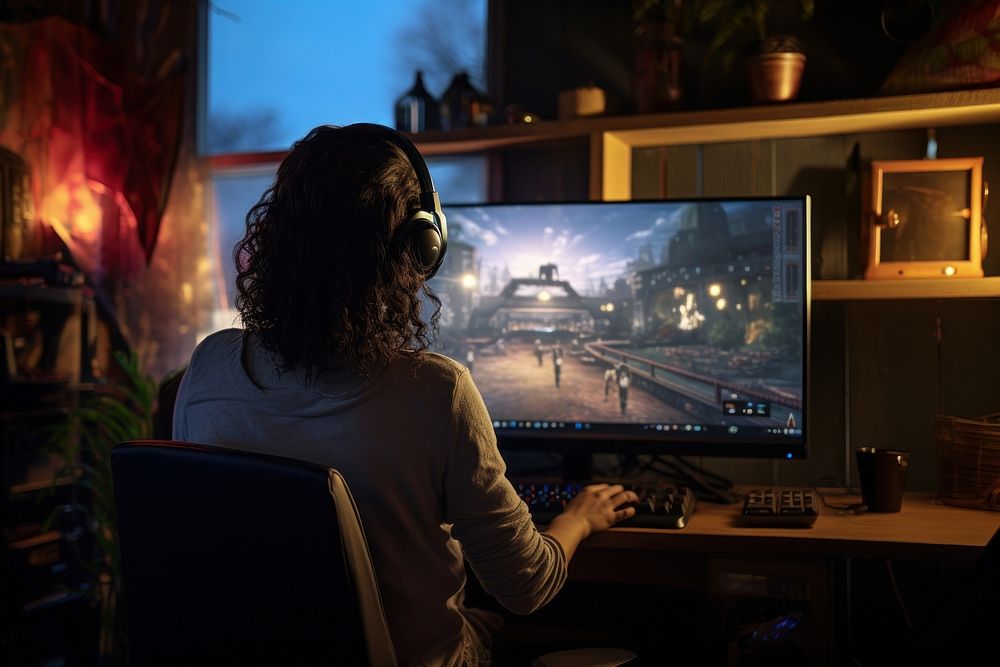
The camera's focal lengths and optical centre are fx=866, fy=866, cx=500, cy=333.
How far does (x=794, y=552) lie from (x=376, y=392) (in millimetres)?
780

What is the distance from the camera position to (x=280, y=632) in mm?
873

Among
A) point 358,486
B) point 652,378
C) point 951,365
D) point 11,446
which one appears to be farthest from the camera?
point 11,446

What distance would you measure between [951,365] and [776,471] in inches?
18.0

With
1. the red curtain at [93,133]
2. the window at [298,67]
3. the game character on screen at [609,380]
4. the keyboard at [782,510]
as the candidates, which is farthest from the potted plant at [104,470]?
the keyboard at [782,510]

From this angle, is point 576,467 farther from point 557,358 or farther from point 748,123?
point 748,123

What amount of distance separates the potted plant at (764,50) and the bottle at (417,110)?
0.74 metres

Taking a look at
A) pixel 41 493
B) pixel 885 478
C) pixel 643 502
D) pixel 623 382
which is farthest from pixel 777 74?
pixel 41 493

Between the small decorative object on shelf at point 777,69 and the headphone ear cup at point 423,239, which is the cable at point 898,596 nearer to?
the small decorative object on shelf at point 777,69

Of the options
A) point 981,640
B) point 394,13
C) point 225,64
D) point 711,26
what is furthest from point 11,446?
point 981,640

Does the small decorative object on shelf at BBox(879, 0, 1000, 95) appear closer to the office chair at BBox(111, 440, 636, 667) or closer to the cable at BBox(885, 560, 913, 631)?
the cable at BBox(885, 560, 913, 631)

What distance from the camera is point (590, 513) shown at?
57.6 inches

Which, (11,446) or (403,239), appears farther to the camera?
(11,446)

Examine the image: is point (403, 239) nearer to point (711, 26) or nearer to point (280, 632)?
point (280, 632)

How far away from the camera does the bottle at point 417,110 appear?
2322 mm
